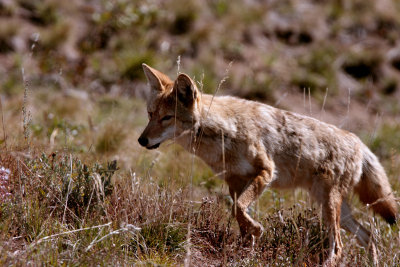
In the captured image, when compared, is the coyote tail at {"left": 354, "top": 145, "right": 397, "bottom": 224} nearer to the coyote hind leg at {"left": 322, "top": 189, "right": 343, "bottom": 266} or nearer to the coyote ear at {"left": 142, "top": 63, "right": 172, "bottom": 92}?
the coyote hind leg at {"left": 322, "top": 189, "right": 343, "bottom": 266}

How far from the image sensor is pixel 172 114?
5.13 meters

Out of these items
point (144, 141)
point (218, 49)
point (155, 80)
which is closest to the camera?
point (144, 141)

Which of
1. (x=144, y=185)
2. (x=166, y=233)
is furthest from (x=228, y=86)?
(x=166, y=233)

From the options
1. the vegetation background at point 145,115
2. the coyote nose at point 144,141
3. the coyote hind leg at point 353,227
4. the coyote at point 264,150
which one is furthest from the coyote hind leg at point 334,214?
the coyote nose at point 144,141

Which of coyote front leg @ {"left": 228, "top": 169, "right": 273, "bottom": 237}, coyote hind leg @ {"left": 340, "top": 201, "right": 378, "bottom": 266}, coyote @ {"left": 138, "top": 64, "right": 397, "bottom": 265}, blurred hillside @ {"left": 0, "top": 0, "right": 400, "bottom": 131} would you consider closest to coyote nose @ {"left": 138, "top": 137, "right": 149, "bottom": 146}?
coyote @ {"left": 138, "top": 64, "right": 397, "bottom": 265}

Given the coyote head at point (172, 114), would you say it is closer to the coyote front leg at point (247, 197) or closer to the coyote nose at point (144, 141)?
the coyote nose at point (144, 141)

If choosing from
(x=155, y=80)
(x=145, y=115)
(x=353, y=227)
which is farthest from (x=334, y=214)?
(x=145, y=115)

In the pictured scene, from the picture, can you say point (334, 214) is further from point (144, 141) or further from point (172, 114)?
point (144, 141)

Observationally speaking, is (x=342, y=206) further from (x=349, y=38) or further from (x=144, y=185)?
(x=349, y=38)

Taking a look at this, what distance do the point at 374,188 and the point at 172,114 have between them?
2491mm

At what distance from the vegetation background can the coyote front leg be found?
12 cm

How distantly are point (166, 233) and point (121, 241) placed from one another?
0.39 m

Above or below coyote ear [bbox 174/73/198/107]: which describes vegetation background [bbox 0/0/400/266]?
below

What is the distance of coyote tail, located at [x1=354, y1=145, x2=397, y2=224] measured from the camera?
17.6 feet
